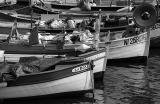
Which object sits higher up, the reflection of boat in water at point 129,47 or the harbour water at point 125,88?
the reflection of boat in water at point 129,47

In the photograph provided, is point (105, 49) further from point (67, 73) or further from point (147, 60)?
point (147, 60)

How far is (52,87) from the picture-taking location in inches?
584

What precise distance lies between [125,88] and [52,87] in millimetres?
4238

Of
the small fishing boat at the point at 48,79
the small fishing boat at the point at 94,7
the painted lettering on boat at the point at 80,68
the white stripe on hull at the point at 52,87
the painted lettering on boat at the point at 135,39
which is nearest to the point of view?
the small fishing boat at the point at 48,79

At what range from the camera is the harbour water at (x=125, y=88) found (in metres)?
15.5

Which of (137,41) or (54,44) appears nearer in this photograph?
(54,44)

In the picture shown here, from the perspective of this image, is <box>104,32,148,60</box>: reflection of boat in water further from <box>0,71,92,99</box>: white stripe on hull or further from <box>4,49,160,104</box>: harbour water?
<box>0,71,92,99</box>: white stripe on hull

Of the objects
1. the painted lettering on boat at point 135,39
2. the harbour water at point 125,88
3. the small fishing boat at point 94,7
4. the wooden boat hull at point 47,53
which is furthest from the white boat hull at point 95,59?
the small fishing boat at point 94,7

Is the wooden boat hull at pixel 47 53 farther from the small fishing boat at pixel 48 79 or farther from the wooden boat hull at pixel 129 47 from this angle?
the wooden boat hull at pixel 129 47

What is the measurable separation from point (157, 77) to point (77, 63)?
5.96 m

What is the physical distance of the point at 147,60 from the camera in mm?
24000

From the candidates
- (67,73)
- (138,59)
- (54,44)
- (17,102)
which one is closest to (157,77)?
(138,59)

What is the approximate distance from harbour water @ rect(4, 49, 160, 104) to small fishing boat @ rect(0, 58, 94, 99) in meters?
0.45

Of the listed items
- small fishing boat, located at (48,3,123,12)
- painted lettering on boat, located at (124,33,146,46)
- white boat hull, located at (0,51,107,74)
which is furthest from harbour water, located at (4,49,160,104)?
small fishing boat, located at (48,3,123,12)
